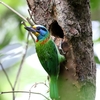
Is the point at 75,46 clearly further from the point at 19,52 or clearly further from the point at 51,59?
the point at 19,52

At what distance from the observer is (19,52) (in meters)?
2.05

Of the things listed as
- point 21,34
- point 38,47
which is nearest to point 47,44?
point 38,47

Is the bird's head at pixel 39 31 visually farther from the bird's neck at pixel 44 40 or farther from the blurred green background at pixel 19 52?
the blurred green background at pixel 19 52

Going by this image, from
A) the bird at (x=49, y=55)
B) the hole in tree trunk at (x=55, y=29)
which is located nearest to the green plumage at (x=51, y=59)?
the bird at (x=49, y=55)

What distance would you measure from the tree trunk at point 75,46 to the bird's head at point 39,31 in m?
0.10

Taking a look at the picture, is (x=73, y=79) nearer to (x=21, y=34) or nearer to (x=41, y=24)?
(x=41, y=24)

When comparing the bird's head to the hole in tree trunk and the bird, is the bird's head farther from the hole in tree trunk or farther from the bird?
the hole in tree trunk

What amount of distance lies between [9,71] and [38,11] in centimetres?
92

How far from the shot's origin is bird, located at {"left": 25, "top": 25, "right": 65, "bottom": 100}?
181 cm

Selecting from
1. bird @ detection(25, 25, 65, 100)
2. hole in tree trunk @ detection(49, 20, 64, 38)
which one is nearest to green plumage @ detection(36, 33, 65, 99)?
bird @ detection(25, 25, 65, 100)

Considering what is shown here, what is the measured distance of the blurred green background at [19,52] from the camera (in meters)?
2.04

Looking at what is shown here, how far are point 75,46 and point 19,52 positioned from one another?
358 mm

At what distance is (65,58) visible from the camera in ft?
6.22

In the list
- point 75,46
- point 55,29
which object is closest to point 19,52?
point 55,29
